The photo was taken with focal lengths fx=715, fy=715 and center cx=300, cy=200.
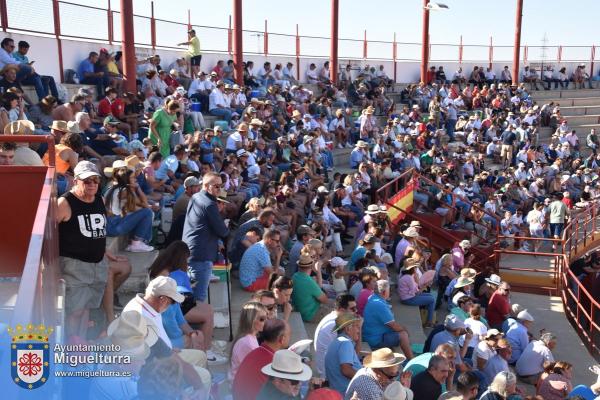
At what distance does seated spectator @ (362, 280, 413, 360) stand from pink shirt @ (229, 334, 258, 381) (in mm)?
2629

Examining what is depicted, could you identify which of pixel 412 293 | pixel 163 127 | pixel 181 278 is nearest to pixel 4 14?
A: pixel 163 127

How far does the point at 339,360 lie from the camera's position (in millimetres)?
6355

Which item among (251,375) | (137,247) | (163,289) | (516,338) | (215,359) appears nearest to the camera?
(163,289)

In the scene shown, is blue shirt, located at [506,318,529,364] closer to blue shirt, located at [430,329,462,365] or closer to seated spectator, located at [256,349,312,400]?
blue shirt, located at [430,329,462,365]

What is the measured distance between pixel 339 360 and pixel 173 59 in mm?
14819

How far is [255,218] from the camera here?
29.5 ft

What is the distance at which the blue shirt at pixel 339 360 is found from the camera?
20.8ft

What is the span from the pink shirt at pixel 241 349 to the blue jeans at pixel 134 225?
245 cm

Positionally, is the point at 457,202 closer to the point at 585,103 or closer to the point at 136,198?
the point at 136,198

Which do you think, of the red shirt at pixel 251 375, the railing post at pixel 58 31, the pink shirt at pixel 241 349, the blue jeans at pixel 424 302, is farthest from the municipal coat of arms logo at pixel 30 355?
the railing post at pixel 58 31

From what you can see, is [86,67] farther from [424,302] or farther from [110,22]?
[424,302]

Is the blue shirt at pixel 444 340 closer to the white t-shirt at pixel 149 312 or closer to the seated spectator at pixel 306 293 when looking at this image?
the seated spectator at pixel 306 293

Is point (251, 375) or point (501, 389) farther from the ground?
point (251, 375)

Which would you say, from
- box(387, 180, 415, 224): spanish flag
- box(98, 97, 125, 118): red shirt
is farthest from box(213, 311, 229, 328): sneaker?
box(387, 180, 415, 224): spanish flag
